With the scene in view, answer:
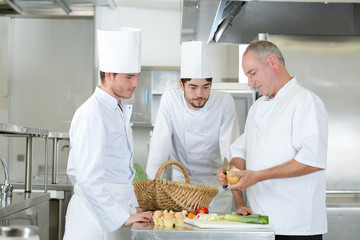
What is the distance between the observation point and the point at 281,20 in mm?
3346

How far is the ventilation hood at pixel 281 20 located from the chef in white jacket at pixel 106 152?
1249 mm

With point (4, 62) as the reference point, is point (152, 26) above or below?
above

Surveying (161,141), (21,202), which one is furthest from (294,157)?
(21,202)

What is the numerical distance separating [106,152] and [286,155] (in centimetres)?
67

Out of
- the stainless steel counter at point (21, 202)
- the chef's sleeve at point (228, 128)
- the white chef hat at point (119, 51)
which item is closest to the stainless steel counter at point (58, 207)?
the stainless steel counter at point (21, 202)

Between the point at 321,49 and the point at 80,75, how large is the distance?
439cm

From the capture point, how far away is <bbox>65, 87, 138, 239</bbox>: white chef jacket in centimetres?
164

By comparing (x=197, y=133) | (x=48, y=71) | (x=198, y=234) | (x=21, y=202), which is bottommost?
(x=21, y=202)

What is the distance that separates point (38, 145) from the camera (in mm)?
6602

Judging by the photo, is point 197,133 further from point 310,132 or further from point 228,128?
point 310,132

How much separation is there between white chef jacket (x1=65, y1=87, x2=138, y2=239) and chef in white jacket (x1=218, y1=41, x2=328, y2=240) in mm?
403

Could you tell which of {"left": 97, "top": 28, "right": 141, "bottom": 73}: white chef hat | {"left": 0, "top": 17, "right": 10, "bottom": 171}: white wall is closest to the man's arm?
{"left": 97, "top": 28, "right": 141, "bottom": 73}: white chef hat

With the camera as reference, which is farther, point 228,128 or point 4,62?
point 4,62

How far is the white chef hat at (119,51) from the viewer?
1.87 metres
